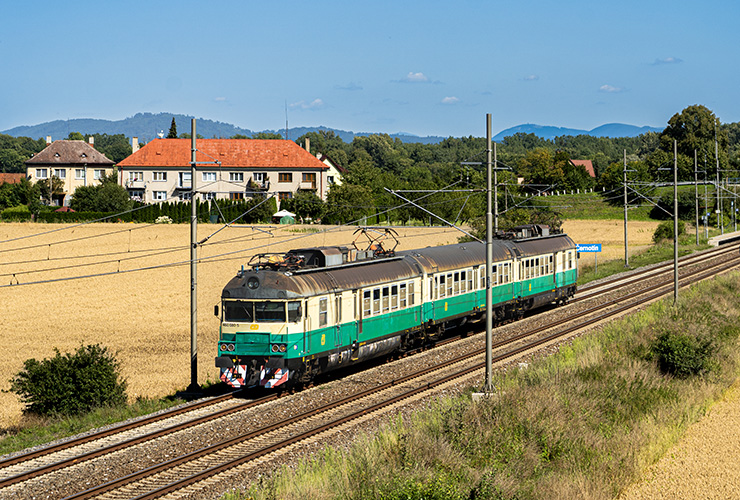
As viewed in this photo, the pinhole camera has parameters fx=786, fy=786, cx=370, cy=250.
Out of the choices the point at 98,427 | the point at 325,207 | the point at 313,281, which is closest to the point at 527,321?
the point at 313,281

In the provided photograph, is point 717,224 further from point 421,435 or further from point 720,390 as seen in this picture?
point 421,435

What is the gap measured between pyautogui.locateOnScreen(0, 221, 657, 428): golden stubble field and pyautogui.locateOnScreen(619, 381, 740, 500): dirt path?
14.7m

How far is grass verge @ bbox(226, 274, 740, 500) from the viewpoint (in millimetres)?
13008

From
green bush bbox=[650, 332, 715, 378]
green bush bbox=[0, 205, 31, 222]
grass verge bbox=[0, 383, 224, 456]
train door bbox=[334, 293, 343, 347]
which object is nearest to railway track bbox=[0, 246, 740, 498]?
grass verge bbox=[0, 383, 224, 456]

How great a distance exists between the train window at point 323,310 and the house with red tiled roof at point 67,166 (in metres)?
109

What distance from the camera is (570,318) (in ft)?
124

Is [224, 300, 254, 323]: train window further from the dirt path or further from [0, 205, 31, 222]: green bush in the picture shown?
[0, 205, 31, 222]: green bush

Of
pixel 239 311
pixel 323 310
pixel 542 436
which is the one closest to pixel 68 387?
pixel 239 311

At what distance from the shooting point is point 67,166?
12681cm

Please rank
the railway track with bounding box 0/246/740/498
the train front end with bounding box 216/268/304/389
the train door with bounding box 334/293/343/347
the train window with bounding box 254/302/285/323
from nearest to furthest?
1. the railway track with bounding box 0/246/740/498
2. the train front end with bounding box 216/268/304/389
3. the train window with bounding box 254/302/285/323
4. the train door with bounding box 334/293/343/347

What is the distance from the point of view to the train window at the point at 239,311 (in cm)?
2262

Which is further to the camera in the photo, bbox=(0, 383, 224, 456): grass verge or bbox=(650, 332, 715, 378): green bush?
bbox=(650, 332, 715, 378): green bush

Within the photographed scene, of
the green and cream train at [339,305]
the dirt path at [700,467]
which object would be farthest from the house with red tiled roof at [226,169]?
the dirt path at [700,467]

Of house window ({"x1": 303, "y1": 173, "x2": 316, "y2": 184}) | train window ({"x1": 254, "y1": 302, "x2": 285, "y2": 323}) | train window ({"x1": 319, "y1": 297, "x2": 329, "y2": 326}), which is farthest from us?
house window ({"x1": 303, "y1": 173, "x2": 316, "y2": 184})
